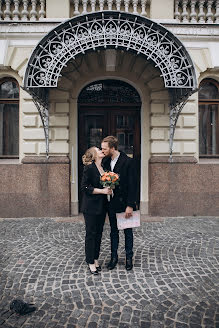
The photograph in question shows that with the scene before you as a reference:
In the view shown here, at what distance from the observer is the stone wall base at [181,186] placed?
6.98m

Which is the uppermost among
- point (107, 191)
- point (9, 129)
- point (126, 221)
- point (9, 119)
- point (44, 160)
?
point (9, 119)

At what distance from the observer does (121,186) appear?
374 centimetres

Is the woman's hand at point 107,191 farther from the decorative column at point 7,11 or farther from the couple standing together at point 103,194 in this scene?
the decorative column at point 7,11

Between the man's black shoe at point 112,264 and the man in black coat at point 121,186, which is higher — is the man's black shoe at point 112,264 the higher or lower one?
the lower one

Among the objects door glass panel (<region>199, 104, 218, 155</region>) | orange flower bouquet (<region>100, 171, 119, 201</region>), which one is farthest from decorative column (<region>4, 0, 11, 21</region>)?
door glass panel (<region>199, 104, 218, 155</region>)

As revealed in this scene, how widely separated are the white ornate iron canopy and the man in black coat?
2.84m

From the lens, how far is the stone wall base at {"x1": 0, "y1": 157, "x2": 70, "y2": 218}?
6910 mm

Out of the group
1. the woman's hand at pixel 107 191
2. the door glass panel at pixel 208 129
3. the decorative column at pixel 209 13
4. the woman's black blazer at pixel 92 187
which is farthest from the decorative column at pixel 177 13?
the woman's hand at pixel 107 191

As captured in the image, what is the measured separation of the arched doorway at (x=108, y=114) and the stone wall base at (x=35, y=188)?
0.90 m

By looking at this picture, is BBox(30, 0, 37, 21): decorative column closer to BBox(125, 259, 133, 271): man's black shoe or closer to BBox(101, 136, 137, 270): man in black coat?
BBox(101, 136, 137, 270): man in black coat

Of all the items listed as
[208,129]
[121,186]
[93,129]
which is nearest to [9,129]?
[93,129]

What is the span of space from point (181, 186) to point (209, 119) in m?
2.45

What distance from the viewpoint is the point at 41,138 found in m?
6.99

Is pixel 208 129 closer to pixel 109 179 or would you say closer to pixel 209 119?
pixel 209 119
